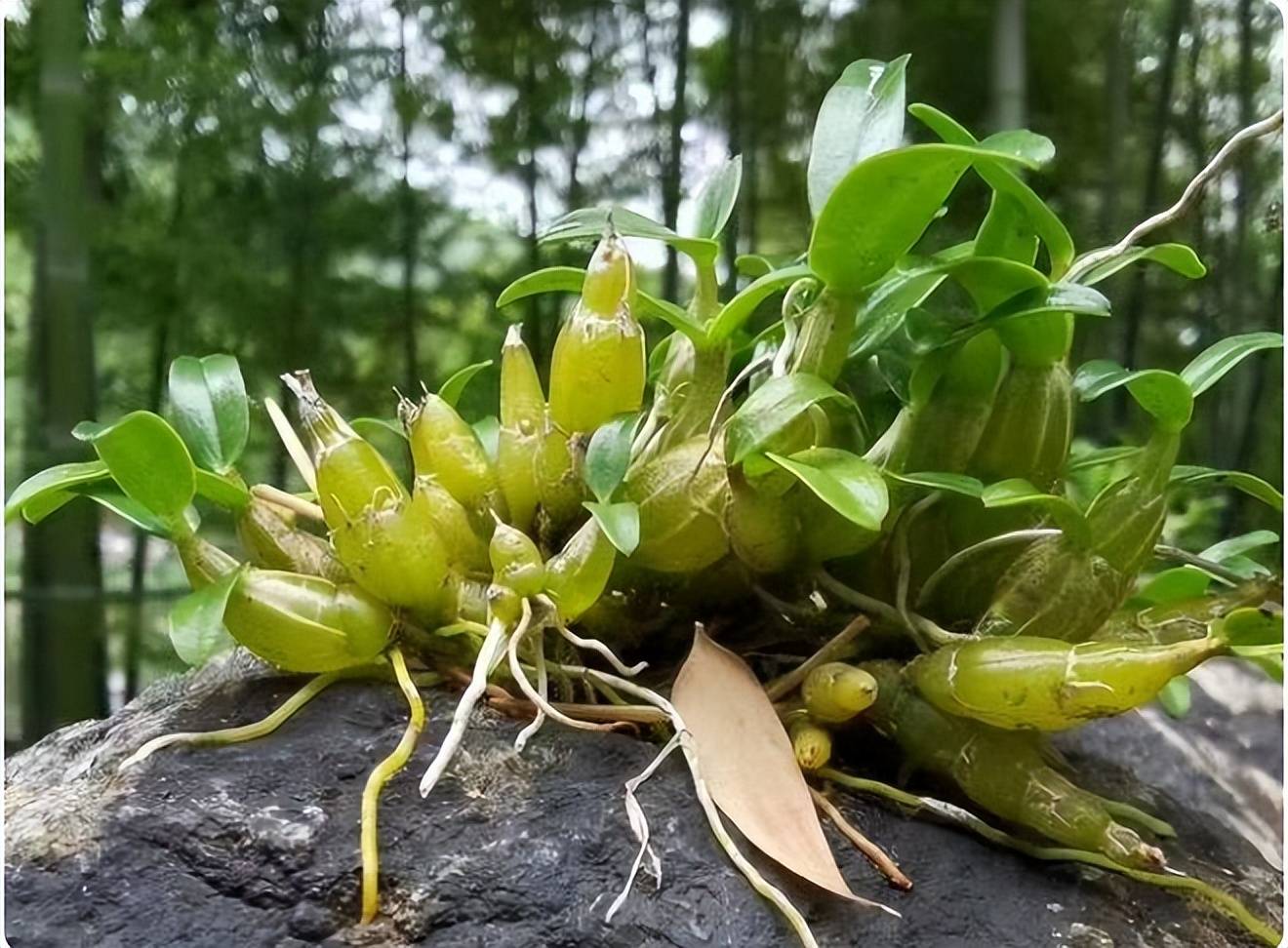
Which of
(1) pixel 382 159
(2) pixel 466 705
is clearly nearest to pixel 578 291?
(2) pixel 466 705

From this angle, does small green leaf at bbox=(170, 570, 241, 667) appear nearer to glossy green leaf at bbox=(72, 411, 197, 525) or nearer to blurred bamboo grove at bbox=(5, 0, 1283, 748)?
glossy green leaf at bbox=(72, 411, 197, 525)

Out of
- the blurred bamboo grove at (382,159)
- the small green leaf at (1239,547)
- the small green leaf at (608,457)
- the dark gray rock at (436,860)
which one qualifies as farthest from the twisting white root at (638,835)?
the blurred bamboo grove at (382,159)

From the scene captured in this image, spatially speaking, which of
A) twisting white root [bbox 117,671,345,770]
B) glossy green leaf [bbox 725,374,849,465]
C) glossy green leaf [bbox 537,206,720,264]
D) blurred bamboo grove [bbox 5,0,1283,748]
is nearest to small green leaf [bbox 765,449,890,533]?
glossy green leaf [bbox 725,374,849,465]

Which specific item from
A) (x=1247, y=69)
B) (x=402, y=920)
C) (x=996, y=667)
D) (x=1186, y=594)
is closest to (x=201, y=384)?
(x=402, y=920)

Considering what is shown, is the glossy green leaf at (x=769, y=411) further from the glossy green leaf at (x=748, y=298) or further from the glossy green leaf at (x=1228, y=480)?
the glossy green leaf at (x=1228, y=480)

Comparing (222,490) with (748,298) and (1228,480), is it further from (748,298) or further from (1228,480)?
(1228,480)

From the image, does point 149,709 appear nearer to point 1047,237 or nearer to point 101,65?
point 1047,237
